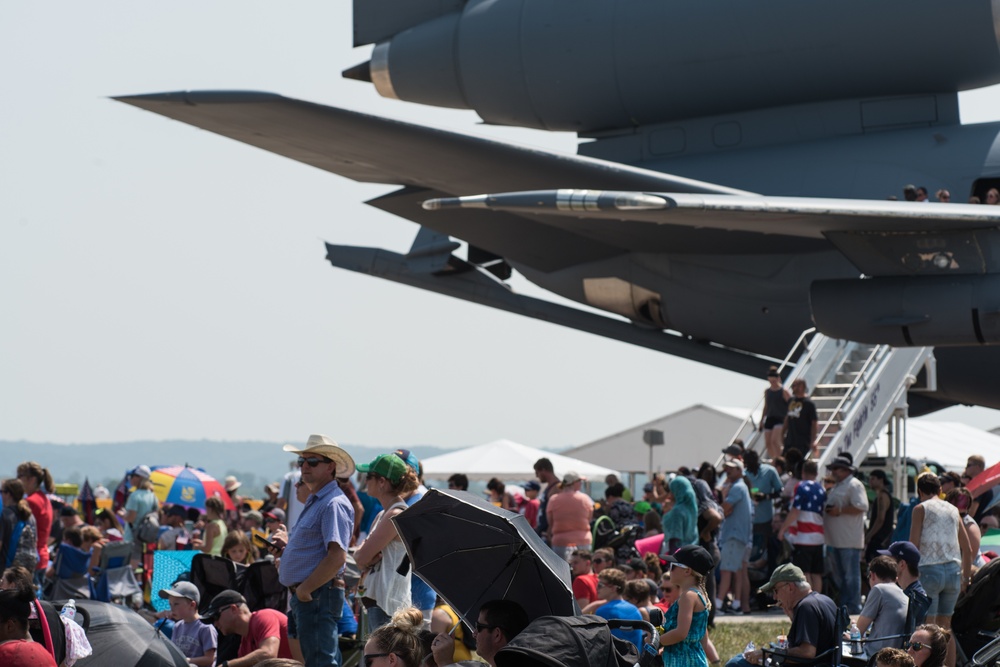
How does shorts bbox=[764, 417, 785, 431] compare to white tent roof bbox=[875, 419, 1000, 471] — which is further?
white tent roof bbox=[875, 419, 1000, 471]

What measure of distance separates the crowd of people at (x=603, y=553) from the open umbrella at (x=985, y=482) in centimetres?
12

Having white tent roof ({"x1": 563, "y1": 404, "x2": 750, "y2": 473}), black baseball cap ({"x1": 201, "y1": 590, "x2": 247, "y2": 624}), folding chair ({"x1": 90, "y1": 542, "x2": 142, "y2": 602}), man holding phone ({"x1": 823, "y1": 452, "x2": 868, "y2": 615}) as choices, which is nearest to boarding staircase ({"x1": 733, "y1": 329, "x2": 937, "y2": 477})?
man holding phone ({"x1": 823, "y1": 452, "x2": 868, "y2": 615})

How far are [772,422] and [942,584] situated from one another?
562 cm

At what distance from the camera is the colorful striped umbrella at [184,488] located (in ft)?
→ 59.7

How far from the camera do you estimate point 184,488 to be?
1828 centimetres

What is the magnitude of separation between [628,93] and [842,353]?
4.78m

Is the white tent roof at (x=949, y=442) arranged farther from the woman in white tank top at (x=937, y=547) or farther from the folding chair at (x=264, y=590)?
the folding chair at (x=264, y=590)

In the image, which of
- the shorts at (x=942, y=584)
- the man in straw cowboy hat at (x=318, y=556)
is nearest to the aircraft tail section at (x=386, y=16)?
the shorts at (x=942, y=584)

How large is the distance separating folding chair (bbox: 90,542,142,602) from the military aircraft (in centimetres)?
450

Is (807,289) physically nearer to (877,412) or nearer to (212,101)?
(877,412)

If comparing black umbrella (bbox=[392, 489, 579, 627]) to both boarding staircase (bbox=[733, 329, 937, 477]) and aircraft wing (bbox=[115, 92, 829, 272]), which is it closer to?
aircraft wing (bbox=[115, 92, 829, 272])

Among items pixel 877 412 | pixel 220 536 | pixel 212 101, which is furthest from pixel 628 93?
pixel 220 536

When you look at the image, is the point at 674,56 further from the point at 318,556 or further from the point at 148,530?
the point at 318,556

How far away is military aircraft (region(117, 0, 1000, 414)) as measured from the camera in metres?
12.2
